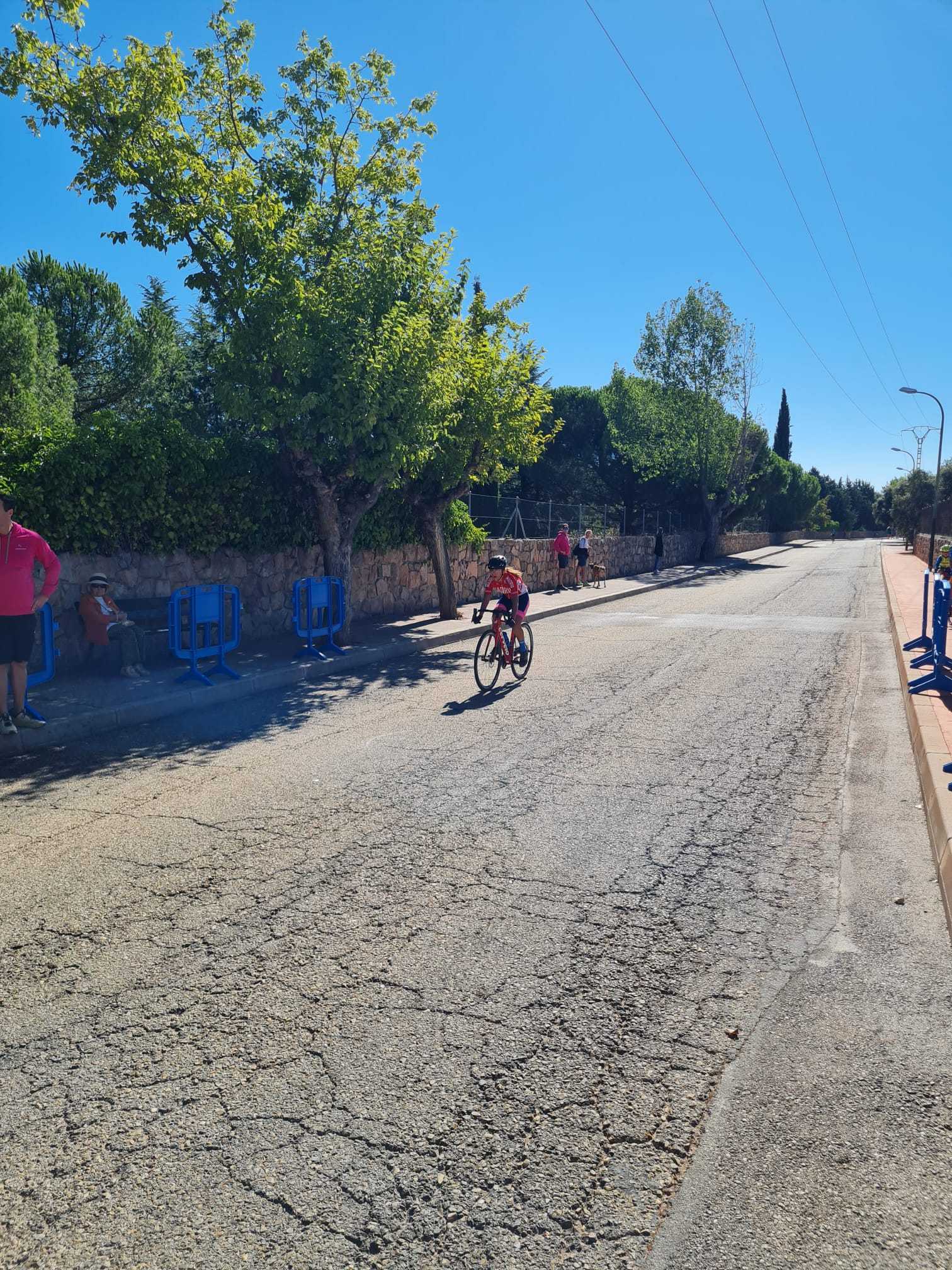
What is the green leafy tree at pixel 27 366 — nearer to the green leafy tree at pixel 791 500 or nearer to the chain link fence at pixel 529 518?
the chain link fence at pixel 529 518

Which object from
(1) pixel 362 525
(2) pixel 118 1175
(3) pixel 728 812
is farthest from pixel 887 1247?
(1) pixel 362 525

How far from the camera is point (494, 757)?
673 centimetres

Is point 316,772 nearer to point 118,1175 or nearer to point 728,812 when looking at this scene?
point 728,812

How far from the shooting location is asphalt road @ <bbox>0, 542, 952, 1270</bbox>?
2199mm

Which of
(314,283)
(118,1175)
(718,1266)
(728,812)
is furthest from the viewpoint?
(314,283)

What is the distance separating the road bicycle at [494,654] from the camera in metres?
9.65

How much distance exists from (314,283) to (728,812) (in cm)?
962

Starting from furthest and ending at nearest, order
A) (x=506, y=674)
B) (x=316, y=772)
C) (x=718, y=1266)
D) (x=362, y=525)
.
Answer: (x=362, y=525) < (x=506, y=674) < (x=316, y=772) < (x=718, y=1266)

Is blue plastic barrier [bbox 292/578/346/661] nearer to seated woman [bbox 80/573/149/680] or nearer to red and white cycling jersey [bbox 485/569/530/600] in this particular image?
seated woman [bbox 80/573/149/680]

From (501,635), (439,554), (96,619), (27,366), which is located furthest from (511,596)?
(27,366)

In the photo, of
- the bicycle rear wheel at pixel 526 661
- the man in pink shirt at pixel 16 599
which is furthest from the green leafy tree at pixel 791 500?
the man in pink shirt at pixel 16 599

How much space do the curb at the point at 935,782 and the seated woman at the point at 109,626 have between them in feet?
26.1

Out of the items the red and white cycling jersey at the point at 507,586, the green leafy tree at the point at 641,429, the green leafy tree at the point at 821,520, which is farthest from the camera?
the green leafy tree at the point at 821,520

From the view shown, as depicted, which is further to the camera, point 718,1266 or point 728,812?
point 728,812
